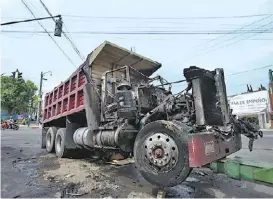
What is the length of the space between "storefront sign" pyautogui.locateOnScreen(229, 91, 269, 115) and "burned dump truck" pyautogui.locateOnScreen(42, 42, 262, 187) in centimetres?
2230

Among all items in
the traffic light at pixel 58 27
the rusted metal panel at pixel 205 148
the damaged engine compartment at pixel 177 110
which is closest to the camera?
the rusted metal panel at pixel 205 148

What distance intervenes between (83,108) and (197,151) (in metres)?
3.98

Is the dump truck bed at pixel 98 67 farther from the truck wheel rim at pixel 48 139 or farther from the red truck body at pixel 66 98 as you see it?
the truck wheel rim at pixel 48 139

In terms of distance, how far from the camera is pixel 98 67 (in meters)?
6.79

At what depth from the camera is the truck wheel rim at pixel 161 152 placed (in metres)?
3.65

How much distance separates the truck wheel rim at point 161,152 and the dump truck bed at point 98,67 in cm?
306

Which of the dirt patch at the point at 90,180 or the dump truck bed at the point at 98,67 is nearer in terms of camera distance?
the dirt patch at the point at 90,180

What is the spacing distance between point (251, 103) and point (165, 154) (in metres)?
27.2

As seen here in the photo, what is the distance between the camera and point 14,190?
14.5 feet

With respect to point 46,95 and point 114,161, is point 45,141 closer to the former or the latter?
point 46,95

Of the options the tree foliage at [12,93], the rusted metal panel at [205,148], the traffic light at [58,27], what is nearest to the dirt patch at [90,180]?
the rusted metal panel at [205,148]

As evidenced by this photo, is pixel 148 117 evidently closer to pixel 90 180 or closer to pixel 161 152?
pixel 161 152

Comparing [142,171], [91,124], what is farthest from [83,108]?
[142,171]

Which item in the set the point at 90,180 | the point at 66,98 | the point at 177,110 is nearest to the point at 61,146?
the point at 66,98
